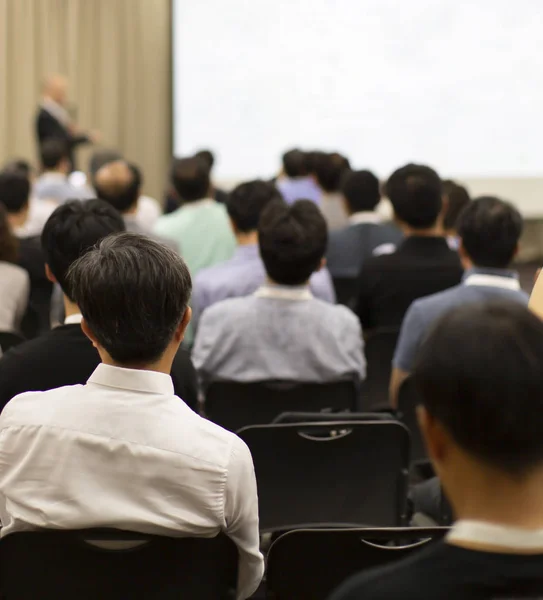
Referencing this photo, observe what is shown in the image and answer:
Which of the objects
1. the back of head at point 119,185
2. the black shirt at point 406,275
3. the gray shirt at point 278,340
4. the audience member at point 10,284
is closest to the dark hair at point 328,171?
the back of head at point 119,185

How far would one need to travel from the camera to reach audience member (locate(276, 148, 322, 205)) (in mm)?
6082

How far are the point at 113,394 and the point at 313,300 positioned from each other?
1392mm

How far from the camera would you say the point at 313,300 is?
9.55 ft

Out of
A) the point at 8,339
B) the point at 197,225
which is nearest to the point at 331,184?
the point at 197,225

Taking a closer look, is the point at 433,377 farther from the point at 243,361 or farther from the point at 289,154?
the point at 289,154

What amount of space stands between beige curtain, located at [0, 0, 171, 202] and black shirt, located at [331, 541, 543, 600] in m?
9.09

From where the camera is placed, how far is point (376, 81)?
353 inches

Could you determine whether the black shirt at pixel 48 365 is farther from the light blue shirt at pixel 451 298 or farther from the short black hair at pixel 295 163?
the short black hair at pixel 295 163

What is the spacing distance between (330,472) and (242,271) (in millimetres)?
1423

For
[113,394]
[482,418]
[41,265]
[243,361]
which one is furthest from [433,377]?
[41,265]

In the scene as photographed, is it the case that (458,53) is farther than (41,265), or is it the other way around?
(458,53)

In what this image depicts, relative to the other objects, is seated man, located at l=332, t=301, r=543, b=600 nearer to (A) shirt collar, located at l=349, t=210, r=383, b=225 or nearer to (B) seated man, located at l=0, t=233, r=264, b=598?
(B) seated man, located at l=0, t=233, r=264, b=598

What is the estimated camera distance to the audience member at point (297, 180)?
20.0 feet

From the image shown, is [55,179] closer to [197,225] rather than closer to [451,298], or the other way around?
[197,225]
